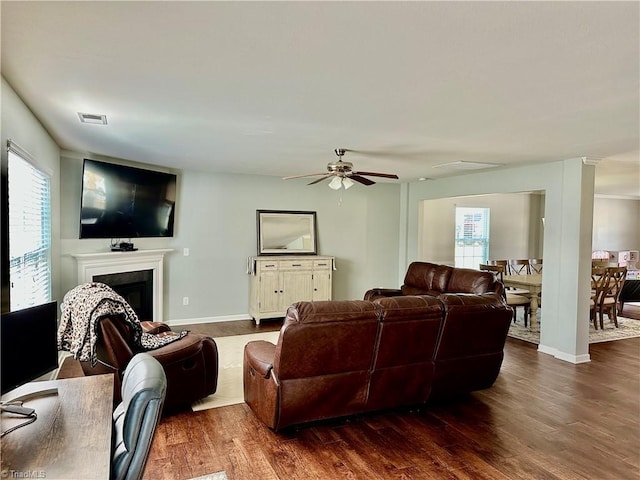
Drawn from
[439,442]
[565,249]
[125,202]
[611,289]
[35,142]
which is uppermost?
[35,142]

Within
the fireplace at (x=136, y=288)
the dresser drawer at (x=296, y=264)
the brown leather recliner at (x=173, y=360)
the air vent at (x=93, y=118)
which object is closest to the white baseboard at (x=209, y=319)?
the fireplace at (x=136, y=288)

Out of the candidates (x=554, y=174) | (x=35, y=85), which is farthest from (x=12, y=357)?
(x=554, y=174)

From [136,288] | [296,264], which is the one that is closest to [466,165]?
[296,264]

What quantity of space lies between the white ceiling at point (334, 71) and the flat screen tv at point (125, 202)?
87cm

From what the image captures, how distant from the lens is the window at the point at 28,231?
2.90 m

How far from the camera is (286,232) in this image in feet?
23.2

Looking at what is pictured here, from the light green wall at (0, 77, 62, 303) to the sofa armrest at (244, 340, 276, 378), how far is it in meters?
2.06

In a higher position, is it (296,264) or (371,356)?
(296,264)

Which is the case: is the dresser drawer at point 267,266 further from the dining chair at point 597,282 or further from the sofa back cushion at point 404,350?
the dining chair at point 597,282

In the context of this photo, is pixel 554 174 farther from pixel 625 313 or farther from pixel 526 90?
pixel 625 313

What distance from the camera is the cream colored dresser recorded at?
6.47 metres

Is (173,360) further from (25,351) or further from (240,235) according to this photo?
(240,235)

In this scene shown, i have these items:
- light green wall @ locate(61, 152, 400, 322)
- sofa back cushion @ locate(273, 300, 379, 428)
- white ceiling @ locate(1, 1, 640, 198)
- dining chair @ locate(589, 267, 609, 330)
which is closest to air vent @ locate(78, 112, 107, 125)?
white ceiling @ locate(1, 1, 640, 198)

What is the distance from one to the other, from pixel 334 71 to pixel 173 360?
2431 millimetres
